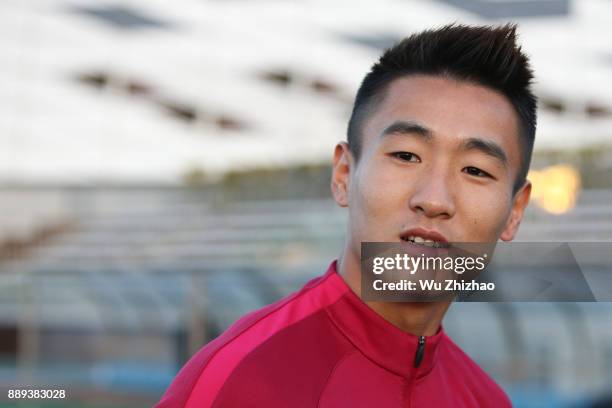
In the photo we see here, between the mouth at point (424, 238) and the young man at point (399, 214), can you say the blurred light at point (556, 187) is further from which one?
the mouth at point (424, 238)

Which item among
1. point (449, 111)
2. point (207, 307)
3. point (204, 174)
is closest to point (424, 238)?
point (449, 111)

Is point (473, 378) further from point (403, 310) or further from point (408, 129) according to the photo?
point (408, 129)

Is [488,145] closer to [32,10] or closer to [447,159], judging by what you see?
[447,159]

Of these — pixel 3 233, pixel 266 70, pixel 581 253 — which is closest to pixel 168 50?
pixel 266 70

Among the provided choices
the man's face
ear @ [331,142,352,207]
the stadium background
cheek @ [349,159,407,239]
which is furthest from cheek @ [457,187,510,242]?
the stadium background

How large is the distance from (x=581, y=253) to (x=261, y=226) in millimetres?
9443

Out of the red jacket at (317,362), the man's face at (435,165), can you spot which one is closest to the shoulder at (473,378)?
the red jacket at (317,362)

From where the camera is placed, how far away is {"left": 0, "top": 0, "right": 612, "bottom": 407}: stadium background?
805 centimetres

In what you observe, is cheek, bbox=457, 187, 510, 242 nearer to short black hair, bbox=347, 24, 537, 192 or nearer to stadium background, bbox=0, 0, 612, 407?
short black hair, bbox=347, 24, 537, 192

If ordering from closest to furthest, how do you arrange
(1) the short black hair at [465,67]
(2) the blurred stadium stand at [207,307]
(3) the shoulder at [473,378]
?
(1) the short black hair at [465,67] < (3) the shoulder at [473,378] < (2) the blurred stadium stand at [207,307]

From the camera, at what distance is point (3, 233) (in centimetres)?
1377

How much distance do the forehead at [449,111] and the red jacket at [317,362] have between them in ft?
1.00

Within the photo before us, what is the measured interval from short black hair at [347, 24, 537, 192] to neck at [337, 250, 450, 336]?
205 mm

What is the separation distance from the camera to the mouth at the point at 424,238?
1.67 metres
